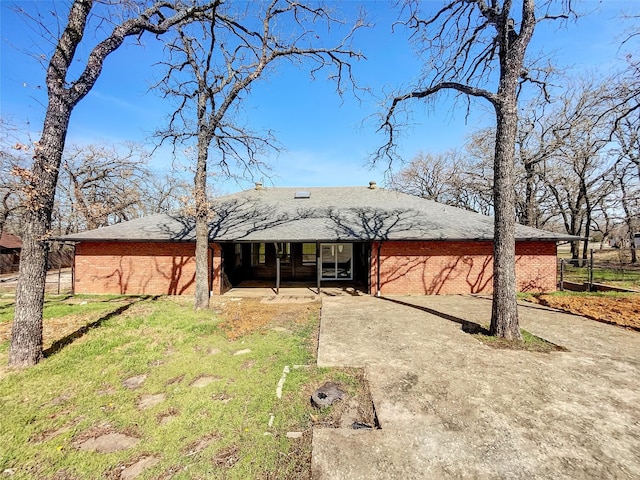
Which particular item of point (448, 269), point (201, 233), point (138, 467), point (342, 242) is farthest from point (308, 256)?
point (138, 467)

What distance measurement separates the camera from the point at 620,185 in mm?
18938

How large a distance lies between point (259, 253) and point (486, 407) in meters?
11.9

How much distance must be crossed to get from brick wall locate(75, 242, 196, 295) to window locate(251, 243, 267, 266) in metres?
3.31

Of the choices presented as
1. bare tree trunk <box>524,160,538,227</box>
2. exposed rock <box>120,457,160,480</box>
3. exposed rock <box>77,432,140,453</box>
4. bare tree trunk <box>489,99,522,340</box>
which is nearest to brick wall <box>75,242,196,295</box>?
exposed rock <box>77,432,140,453</box>

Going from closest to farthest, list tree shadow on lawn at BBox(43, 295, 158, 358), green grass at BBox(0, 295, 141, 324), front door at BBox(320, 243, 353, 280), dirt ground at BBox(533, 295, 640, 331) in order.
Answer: tree shadow on lawn at BBox(43, 295, 158, 358)
dirt ground at BBox(533, 295, 640, 331)
green grass at BBox(0, 295, 141, 324)
front door at BBox(320, 243, 353, 280)

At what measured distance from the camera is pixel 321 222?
1228 centimetres

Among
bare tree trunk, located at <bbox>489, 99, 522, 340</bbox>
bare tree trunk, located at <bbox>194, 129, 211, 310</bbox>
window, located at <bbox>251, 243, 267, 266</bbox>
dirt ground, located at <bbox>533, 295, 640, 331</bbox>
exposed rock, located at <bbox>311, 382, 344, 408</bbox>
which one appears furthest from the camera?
window, located at <bbox>251, 243, 267, 266</bbox>

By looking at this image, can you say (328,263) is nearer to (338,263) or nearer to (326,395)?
(338,263)

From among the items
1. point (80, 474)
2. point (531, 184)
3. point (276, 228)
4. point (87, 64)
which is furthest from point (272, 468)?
point (531, 184)

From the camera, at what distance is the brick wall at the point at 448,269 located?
11.1 metres

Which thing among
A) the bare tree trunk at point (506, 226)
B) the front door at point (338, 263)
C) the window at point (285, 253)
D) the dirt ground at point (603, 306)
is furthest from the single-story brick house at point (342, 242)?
the bare tree trunk at point (506, 226)

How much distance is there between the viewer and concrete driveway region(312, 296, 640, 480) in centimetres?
257

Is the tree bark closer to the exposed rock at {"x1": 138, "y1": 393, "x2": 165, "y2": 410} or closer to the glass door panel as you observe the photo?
the exposed rock at {"x1": 138, "y1": 393, "x2": 165, "y2": 410}

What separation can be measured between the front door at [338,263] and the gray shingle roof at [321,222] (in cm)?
173
